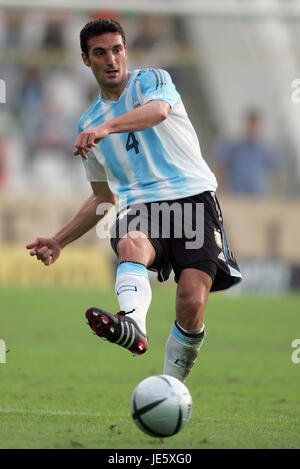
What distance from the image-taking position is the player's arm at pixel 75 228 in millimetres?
6457

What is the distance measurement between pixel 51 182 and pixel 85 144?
1394 centimetres

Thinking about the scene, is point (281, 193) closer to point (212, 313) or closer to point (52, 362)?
point (212, 313)

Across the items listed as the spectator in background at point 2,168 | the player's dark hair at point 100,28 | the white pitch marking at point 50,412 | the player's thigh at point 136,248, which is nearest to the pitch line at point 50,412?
the white pitch marking at point 50,412

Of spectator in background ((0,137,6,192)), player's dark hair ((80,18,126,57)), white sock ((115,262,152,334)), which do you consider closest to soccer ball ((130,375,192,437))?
white sock ((115,262,152,334))

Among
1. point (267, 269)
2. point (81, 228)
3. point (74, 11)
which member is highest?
point (74, 11)

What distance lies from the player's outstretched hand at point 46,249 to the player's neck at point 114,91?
1.01 meters

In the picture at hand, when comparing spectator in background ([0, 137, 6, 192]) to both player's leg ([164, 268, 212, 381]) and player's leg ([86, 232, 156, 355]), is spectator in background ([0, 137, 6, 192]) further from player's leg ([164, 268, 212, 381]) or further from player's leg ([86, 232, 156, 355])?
player's leg ([86, 232, 156, 355])

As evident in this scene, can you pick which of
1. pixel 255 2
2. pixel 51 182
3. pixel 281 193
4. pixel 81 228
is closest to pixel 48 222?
pixel 51 182

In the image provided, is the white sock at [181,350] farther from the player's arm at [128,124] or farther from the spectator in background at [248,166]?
the spectator in background at [248,166]

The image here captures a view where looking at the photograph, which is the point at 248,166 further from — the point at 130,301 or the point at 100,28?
the point at 130,301

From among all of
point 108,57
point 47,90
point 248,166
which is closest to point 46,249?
point 108,57

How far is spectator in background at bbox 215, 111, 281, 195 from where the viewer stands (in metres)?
17.0

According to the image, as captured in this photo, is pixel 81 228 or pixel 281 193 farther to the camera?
pixel 281 193

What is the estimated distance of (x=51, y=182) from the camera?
19.0 metres
